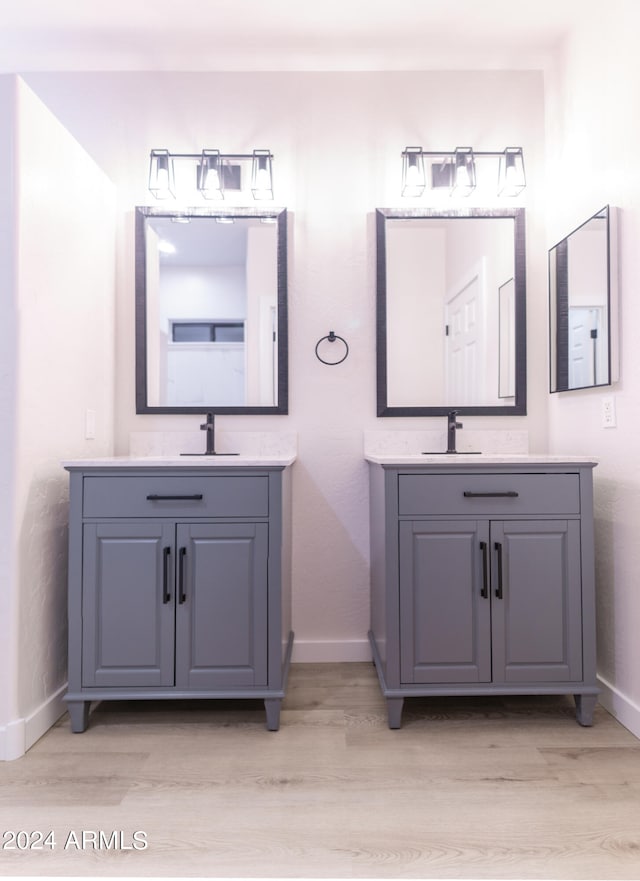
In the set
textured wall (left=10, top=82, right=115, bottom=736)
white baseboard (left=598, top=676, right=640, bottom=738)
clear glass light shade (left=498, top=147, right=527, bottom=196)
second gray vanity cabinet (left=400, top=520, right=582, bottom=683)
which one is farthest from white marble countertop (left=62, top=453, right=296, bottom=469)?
clear glass light shade (left=498, top=147, right=527, bottom=196)

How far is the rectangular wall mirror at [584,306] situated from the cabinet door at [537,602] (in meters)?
0.64

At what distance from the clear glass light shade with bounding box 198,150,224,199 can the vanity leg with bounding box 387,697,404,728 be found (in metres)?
2.18

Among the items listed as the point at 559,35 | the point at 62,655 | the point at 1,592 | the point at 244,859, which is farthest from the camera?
the point at 559,35

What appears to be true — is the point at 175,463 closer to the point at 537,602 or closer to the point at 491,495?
the point at 491,495

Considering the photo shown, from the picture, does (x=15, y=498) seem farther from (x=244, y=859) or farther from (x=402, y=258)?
(x=402, y=258)

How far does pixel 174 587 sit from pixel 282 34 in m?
2.32

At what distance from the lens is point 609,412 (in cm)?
197

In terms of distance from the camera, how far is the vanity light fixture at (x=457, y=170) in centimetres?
238

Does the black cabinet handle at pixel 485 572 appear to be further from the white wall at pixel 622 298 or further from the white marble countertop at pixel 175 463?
the white marble countertop at pixel 175 463

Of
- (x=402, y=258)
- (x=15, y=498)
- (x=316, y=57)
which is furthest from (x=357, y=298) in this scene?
(x=15, y=498)

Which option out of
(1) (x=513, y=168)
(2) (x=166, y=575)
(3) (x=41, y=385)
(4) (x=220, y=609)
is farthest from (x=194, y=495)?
(1) (x=513, y=168)

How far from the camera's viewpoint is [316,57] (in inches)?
94.9

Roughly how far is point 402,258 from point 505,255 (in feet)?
1.55

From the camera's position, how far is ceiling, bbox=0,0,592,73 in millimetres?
2172
